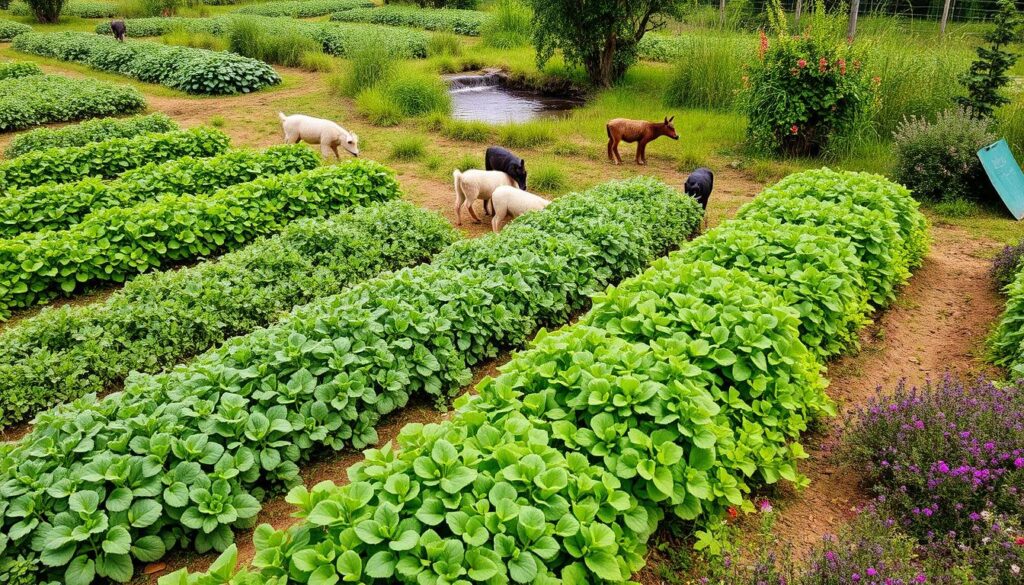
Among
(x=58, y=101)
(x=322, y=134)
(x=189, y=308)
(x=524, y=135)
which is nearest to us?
(x=189, y=308)

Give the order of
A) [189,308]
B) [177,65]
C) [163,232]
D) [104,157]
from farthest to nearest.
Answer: [177,65] < [104,157] < [163,232] < [189,308]

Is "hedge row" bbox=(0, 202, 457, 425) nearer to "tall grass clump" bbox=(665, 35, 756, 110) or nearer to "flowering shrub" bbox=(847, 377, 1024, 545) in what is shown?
"flowering shrub" bbox=(847, 377, 1024, 545)

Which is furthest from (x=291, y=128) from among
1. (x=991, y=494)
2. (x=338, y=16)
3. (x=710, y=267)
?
(x=338, y=16)

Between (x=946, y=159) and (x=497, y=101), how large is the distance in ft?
37.4

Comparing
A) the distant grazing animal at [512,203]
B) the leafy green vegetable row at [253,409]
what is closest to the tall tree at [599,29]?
the distant grazing animal at [512,203]

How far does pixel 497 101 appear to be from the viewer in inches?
683

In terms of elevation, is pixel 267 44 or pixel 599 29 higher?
pixel 599 29

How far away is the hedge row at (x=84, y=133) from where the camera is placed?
10836 mm

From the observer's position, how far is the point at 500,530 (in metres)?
2.66

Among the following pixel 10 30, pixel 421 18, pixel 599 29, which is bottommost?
pixel 599 29

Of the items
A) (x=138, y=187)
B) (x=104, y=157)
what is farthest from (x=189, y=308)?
(x=104, y=157)

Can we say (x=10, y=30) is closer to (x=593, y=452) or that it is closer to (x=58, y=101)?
(x=58, y=101)

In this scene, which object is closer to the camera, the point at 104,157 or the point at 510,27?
the point at 104,157

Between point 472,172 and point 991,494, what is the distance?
6372mm
